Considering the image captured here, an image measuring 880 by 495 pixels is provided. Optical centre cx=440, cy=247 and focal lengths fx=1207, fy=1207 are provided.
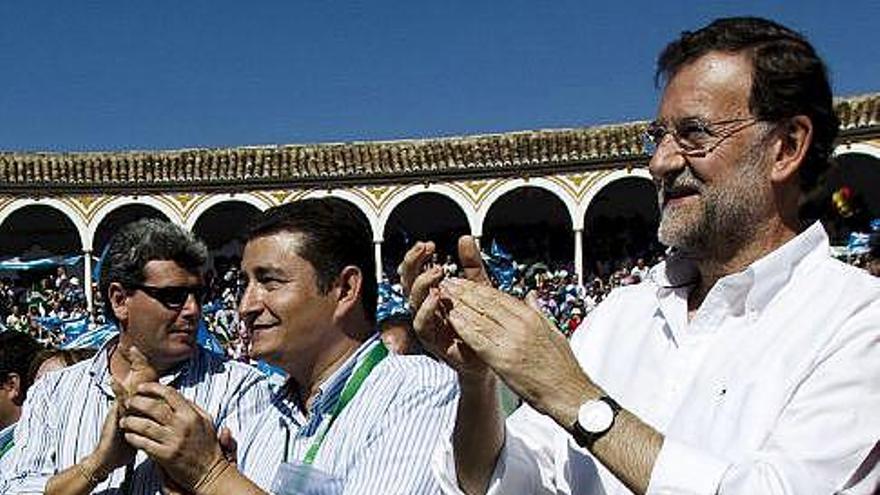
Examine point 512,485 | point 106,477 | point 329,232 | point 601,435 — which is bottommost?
point 106,477

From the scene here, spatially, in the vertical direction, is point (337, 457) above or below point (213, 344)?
above

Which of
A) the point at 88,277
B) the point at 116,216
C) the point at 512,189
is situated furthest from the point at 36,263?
the point at 512,189

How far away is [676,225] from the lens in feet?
7.02

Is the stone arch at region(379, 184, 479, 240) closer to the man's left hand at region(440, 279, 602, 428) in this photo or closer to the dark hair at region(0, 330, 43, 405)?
the dark hair at region(0, 330, 43, 405)

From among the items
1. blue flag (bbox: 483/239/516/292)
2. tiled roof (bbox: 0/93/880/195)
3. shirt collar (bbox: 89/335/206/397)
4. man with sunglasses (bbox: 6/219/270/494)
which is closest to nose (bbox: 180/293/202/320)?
man with sunglasses (bbox: 6/219/270/494)

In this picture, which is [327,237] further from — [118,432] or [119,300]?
[119,300]

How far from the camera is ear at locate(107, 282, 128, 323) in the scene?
355 cm

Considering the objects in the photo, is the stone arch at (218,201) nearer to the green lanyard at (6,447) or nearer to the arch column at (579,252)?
the arch column at (579,252)

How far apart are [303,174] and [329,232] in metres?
24.9

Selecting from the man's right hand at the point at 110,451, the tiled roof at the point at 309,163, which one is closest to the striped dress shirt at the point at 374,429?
the man's right hand at the point at 110,451

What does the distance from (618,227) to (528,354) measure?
26559 mm

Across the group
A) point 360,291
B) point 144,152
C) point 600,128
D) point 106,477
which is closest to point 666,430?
point 360,291

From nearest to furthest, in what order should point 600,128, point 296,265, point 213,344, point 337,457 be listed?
point 337,457 < point 296,265 < point 213,344 < point 600,128

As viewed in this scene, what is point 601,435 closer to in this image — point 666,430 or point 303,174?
point 666,430
